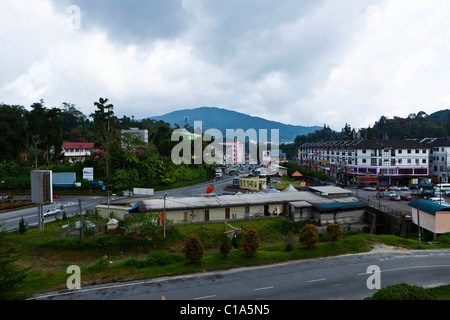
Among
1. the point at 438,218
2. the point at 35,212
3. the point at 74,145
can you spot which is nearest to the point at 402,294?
the point at 438,218

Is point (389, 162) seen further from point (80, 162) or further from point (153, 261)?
point (80, 162)

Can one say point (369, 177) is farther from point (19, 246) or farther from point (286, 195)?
point (19, 246)

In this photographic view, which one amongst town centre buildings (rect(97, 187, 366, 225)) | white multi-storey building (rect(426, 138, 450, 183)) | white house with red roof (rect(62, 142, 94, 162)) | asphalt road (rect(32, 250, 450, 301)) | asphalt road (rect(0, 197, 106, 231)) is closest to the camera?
asphalt road (rect(32, 250, 450, 301))

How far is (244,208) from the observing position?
3209cm

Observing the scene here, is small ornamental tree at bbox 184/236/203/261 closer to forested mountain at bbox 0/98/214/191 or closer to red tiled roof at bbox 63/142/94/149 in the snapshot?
forested mountain at bbox 0/98/214/191

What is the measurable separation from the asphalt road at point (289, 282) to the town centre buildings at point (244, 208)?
10.2 m

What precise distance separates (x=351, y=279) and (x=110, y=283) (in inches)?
567

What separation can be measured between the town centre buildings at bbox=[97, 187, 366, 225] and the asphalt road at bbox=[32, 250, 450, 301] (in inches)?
404

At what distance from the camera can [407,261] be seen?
19969mm

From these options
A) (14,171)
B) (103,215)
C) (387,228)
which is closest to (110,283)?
(103,215)

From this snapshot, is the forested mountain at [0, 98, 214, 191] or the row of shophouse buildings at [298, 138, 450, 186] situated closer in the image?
the forested mountain at [0, 98, 214, 191]

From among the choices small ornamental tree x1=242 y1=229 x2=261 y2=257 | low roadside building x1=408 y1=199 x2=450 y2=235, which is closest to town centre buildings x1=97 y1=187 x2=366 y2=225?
low roadside building x1=408 y1=199 x2=450 y2=235

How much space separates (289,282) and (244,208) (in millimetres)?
15731

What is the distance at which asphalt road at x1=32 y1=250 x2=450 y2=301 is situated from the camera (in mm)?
15008
